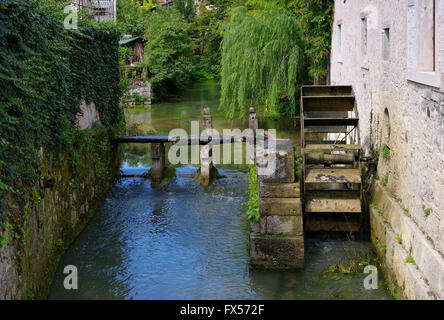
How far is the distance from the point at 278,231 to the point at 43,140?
328 cm

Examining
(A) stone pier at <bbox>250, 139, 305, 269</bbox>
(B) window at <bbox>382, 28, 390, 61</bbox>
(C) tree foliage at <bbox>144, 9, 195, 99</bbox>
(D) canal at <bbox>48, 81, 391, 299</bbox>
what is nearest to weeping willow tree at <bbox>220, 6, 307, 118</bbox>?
(D) canal at <bbox>48, 81, 391, 299</bbox>

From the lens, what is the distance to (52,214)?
761 cm

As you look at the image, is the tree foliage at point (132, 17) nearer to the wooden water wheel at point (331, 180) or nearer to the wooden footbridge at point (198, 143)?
the wooden footbridge at point (198, 143)

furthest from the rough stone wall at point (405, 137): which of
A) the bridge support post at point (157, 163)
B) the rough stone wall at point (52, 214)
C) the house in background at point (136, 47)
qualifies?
the house in background at point (136, 47)

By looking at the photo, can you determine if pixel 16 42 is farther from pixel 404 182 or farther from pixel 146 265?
pixel 404 182

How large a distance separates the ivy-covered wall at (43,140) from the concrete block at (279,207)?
2793 mm

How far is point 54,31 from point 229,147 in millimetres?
9897

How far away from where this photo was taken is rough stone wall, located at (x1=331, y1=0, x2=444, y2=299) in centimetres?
550

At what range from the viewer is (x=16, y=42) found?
5938mm

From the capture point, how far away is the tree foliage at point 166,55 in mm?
32250

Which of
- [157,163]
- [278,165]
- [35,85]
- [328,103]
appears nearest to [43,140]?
[35,85]

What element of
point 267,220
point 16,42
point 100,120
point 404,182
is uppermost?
point 16,42

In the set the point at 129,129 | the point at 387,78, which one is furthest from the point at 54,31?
the point at 129,129
